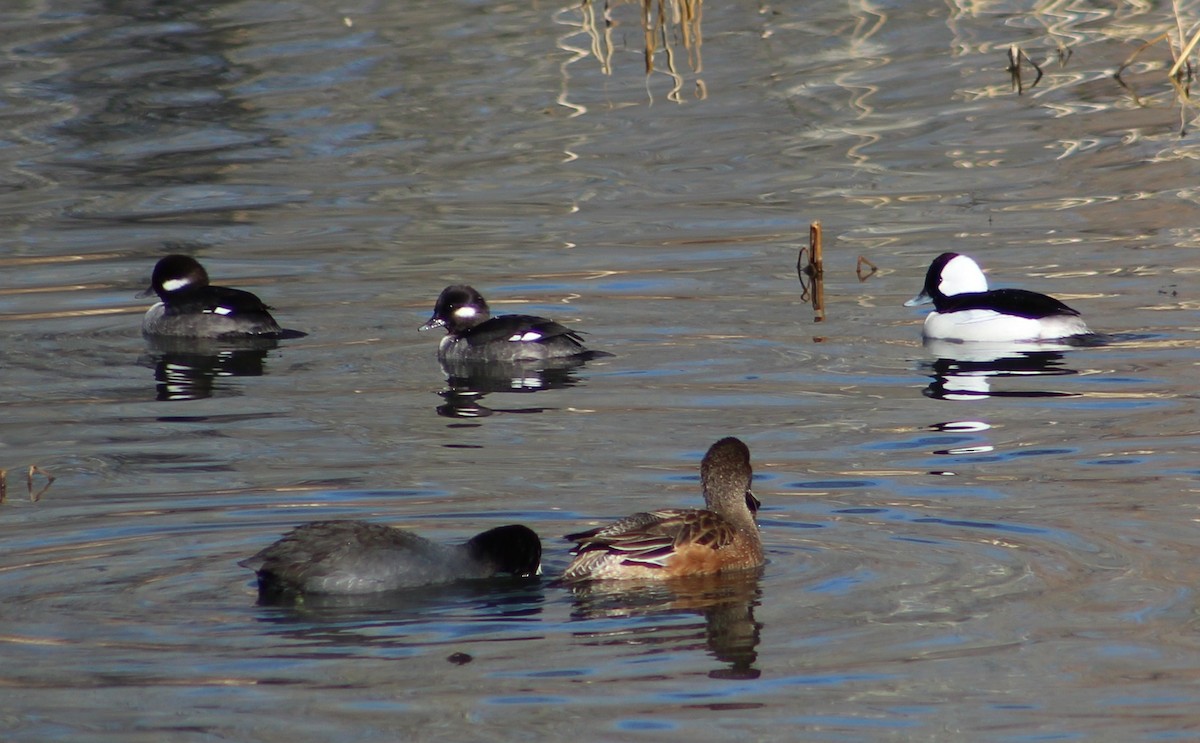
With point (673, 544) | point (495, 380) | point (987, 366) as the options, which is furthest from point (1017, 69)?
point (673, 544)

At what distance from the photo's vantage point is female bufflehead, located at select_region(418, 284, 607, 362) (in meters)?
13.1

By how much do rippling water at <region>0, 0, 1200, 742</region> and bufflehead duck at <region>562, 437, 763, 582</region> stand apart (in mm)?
102

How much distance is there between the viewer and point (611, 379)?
12.5 meters

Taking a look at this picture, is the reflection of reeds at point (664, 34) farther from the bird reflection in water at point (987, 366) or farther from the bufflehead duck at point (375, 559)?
the bufflehead duck at point (375, 559)

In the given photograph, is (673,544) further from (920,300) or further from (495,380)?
(920,300)

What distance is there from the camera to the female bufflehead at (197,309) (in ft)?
46.2

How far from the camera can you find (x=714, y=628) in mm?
7422

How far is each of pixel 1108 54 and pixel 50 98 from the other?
13.1 m

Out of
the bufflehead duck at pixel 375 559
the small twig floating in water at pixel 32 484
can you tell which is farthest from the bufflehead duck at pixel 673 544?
the small twig floating in water at pixel 32 484

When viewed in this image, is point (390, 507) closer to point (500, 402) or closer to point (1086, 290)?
point (500, 402)

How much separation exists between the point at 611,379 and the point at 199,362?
3265mm

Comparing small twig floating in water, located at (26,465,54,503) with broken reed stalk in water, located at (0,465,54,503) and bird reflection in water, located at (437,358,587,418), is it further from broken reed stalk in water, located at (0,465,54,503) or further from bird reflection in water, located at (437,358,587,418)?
bird reflection in water, located at (437,358,587,418)

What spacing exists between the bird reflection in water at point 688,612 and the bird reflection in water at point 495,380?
12.9 feet

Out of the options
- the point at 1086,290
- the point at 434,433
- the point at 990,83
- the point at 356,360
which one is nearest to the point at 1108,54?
the point at 990,83
